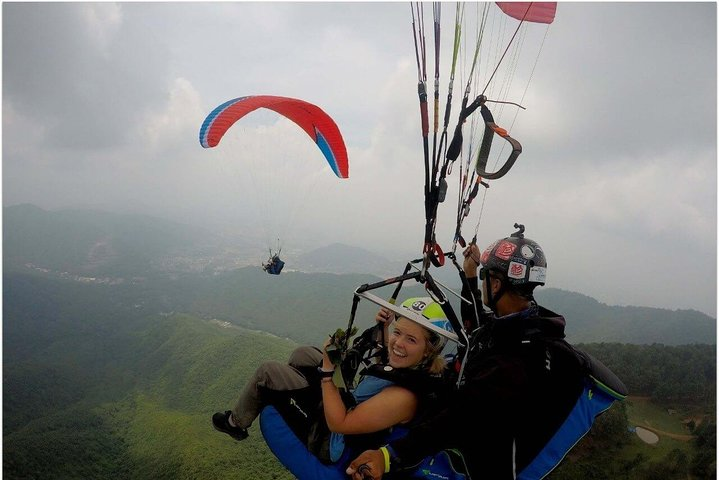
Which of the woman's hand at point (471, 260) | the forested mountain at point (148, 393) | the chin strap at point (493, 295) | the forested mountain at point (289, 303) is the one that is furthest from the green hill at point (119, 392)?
the chin strap at point (493, 295)

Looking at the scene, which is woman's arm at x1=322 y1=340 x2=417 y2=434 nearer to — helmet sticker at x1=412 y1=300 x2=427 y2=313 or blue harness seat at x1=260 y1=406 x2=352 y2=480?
blue harness seat at x1=260 y1=406 x2=352 y2=480

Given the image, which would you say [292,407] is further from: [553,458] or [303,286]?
[303,286]

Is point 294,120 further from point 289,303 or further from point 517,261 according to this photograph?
point 289,303

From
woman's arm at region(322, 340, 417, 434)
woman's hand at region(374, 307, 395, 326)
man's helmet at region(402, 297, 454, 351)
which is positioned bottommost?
woman's arm at region(322, 340, 417, 434)

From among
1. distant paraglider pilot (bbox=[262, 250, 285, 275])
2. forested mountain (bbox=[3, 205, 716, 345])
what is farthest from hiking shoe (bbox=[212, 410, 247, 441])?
forested mountain (bbox=[3, 205, 716, 345])

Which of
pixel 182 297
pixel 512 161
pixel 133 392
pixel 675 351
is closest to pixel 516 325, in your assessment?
pixel 512 161

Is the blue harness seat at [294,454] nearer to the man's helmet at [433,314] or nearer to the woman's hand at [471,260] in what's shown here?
the man's helmet at [433,314]

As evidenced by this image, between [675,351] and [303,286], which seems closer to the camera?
[675,351]
